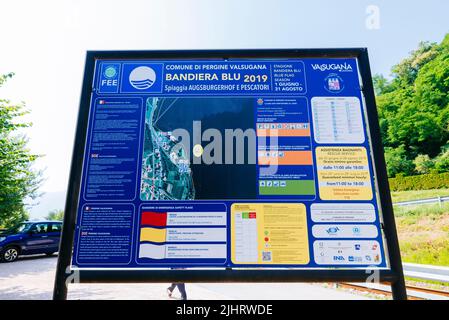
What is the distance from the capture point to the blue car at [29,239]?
463 inches

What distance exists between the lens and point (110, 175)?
6.75ft

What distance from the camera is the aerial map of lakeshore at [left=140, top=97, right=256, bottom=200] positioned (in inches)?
79.8

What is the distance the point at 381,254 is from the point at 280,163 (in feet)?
3.31

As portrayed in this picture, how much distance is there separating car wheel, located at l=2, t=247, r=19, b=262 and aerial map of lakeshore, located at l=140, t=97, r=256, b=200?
1417cm

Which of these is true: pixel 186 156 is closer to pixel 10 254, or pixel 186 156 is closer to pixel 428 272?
pixel 428 272

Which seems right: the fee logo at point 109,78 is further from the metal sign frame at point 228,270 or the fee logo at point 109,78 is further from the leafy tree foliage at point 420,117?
the leafy tree foliage at point 420,117

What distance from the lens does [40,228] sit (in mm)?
12984

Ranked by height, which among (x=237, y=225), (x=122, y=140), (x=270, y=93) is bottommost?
(x=237, y=225)

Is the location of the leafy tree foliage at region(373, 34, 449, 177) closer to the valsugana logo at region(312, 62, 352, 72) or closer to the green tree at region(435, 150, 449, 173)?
the green tree at region(435, 150, 449, 173)

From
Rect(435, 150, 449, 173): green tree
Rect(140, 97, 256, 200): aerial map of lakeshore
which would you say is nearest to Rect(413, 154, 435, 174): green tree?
Rect(435, 150, 449, 173): green tree

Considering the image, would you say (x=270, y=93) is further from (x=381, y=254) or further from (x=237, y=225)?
(x=381, y=254)

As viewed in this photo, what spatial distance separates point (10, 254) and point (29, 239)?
3.06 feet

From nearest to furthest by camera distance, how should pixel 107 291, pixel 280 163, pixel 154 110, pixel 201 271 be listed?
pixel 201 271, pixel 280 163, pixel 154 110, pixel 107 291
